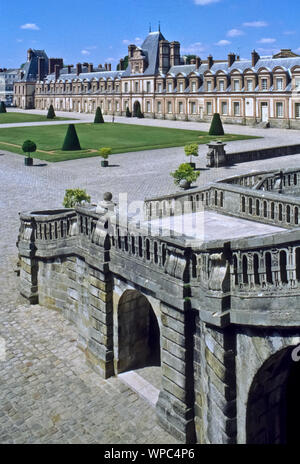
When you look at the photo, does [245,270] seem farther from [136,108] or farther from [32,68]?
[32,68]

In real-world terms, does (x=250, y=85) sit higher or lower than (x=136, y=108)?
lower

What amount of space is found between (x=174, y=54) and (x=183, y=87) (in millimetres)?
7324

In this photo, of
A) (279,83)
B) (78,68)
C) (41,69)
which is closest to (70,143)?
(279,83)

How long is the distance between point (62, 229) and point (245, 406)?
21.9ft

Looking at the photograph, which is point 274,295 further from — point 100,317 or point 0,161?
point 0,161

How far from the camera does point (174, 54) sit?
6781 centimetres

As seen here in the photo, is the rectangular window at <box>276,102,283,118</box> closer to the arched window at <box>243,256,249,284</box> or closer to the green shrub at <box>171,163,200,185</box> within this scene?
the green shrub at <box>171,163,200,185</box>

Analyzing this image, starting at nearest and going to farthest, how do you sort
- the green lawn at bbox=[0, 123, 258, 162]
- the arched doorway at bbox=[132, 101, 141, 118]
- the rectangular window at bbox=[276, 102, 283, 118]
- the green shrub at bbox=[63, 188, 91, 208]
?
1. the green shrub at bbox=[63, 188, 91, 208]
2. the green lawn at bbox=[0, 123, 258, 162]
3. the rectangular window at bbox=[276, 102, 283, 118]
4. the arched doorway at bbox=[132, 101, 141, 118]

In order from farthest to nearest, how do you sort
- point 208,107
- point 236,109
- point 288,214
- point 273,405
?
1. point 208,107
2. point 236,109
3. point 288,214
4. point 273,405

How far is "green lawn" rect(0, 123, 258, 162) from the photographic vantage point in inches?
1529

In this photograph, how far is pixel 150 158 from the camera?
116 feet

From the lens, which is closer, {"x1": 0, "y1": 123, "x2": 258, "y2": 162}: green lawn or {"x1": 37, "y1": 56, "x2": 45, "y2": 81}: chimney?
{"x1": 0, "y1": 123, "x2": 258, "y2": 162}: green lawn

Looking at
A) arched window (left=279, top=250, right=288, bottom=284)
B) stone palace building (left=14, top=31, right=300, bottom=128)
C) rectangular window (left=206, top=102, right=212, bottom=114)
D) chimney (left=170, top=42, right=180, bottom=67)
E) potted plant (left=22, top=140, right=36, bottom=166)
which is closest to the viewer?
arched window (left=279, top=250, right=288, bottom=284)

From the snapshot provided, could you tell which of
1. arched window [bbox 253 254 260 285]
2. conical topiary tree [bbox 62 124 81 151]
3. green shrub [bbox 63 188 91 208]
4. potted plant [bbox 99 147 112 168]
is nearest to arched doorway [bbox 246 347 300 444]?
arched window [bbox 253 254 260 285]
